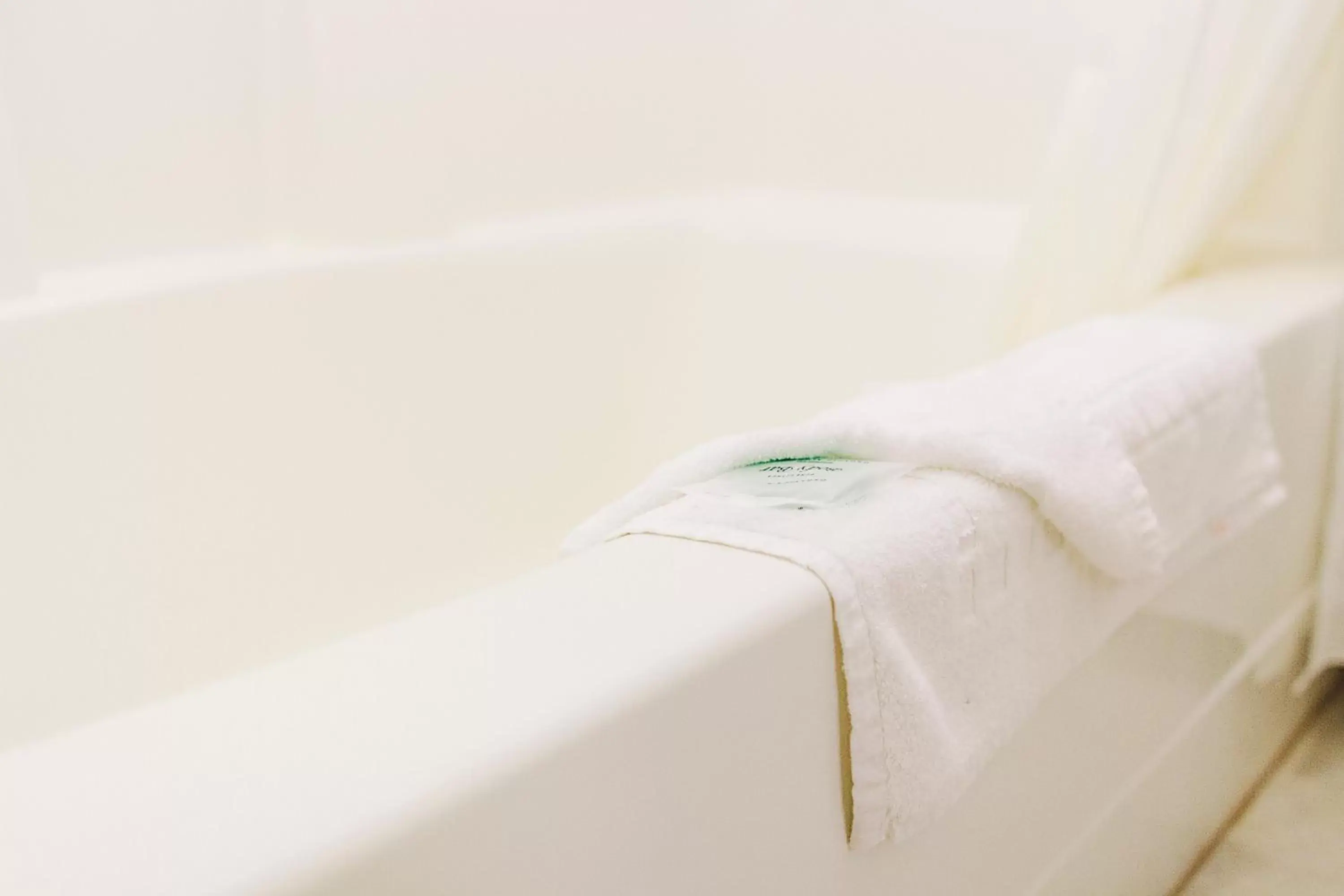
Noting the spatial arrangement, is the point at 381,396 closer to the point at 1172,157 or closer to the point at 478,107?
the point at 478,107

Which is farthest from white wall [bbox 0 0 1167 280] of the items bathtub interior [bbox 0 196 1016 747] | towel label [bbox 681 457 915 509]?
towel label [bbox 681 457 915 509]

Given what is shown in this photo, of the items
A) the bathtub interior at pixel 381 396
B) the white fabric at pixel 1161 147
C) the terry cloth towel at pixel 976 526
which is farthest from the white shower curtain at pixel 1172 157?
the terry cloth towel at pixel 976 526

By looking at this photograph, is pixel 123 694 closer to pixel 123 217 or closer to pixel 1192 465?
pixel 123 217

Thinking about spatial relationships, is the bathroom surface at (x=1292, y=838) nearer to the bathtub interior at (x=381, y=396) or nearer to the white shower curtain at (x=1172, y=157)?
the white shower curtain at (x=1172, y=157)

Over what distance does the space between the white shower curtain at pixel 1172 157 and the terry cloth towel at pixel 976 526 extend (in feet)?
1.00

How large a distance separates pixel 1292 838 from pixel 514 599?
3.03 ft

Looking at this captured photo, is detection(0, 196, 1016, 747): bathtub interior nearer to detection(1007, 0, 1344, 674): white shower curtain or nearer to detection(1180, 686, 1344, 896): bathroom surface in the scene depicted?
detection(1007, 0, 1344, 674): white shower curtain

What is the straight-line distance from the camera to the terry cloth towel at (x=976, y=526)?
62 cm

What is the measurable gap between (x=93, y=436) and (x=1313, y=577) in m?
→ 1.17

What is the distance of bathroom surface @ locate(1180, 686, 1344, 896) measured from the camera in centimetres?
111

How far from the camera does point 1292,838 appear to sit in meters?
1.17

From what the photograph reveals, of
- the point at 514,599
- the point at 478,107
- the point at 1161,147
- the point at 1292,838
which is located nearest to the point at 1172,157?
the point at 1161,147

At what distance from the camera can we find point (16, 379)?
41.3 inches

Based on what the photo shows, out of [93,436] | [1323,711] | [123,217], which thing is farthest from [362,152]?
[1323,711]
